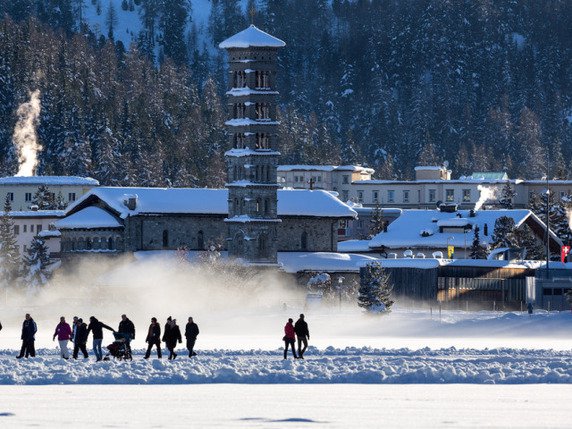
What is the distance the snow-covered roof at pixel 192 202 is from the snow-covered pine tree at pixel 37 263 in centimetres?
378

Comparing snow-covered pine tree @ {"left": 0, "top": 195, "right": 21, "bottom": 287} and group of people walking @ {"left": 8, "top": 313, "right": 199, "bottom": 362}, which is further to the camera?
snow-covered pine tree @ {"left": 0, "top": 195, "right": 21, "bottom": 287}

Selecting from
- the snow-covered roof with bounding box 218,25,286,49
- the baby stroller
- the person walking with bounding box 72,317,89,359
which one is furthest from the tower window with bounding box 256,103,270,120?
the baby stroller

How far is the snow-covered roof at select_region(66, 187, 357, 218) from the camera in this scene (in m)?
137

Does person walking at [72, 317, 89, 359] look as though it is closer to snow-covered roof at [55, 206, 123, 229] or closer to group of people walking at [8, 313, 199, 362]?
group of people walking at [8, 313, 199, 362]

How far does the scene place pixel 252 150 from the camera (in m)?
132

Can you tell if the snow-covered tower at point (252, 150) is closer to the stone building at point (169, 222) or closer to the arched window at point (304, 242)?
the stone building at point (169, 222)

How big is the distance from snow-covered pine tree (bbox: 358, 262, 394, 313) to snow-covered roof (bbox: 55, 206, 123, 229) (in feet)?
109

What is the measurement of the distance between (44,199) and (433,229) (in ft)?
162

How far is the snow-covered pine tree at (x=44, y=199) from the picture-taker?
178275mm

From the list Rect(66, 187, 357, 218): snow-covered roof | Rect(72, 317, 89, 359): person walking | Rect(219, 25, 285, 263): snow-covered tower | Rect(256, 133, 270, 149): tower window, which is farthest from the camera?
Rect(66, 187, 357, 218): snow-covered roof

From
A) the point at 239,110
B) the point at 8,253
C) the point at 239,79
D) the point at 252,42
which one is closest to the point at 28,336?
the point at 252,42

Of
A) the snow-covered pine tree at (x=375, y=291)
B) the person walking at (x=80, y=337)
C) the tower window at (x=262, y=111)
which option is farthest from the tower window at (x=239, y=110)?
the person walking at (x=80, y=337)
